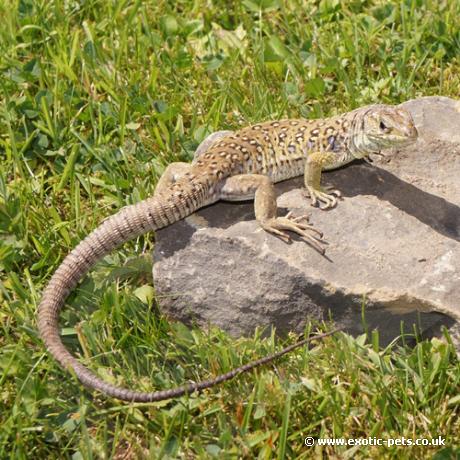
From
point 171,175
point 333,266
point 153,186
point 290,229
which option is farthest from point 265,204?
point 153,186

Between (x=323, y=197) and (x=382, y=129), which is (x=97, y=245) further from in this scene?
(x=382, y=129)

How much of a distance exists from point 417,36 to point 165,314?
368 cm

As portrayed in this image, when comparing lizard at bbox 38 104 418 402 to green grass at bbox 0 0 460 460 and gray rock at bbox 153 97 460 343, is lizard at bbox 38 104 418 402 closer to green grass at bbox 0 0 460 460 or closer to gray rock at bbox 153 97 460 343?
gray rock at bbox 153 97 460 343

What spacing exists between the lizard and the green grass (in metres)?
0.26

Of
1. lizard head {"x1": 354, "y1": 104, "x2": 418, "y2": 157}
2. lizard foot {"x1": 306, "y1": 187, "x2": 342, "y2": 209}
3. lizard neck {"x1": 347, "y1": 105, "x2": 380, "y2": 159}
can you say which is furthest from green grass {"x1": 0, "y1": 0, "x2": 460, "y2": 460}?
lizard head {"x1": 354, "y1": 104, "x2": 418, "y2": 157}

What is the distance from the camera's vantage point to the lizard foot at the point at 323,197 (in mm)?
5918

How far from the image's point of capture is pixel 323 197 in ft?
19.6

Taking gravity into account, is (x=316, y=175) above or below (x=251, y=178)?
below

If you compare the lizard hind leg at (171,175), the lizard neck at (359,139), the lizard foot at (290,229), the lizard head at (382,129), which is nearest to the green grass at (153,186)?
the lizard hind leg at (171,175)

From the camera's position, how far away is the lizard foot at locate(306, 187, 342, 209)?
5.92 meters

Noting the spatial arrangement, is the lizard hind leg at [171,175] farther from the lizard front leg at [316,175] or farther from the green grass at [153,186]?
the lizard front leg at [316,175]

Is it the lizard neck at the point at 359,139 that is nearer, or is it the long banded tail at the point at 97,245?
the long banded tail at the point at 97,245

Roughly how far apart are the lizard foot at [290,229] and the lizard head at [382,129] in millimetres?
737

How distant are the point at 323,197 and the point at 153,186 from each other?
1.47 m
